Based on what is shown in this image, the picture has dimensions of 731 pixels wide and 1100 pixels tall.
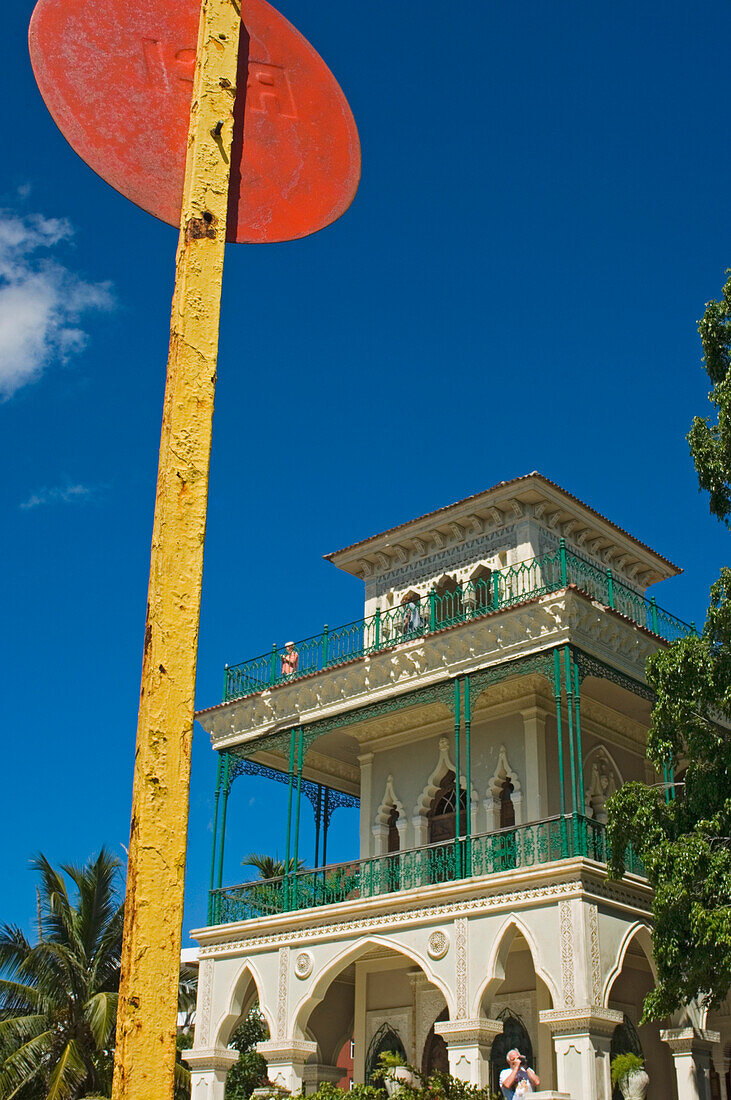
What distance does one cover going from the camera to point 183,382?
12.5ft

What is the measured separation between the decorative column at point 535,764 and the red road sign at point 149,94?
41.8ft

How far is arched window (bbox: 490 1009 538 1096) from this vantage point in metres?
16.2

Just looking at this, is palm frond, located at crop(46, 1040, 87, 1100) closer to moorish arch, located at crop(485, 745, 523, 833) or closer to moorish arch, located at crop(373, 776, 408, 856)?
moorish arch, located at crop(373, 776, 408, 856)

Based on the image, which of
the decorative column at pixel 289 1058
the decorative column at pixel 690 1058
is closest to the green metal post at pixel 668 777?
the decorative column at pixel 690 1058

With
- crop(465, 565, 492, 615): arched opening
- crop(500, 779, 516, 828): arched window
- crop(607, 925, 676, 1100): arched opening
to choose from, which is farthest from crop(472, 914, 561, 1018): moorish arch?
crop(465, 565, 492, 615): arched opening

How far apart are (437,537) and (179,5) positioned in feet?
49.1

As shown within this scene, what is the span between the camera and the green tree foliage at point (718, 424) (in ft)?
39.8

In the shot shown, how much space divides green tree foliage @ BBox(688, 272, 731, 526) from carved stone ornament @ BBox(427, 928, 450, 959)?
255 inches

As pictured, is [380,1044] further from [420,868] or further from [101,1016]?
[101,1016]

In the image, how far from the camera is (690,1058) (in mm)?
14844

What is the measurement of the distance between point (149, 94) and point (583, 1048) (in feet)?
37.2

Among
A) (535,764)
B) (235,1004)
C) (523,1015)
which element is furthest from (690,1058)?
(235,1004)

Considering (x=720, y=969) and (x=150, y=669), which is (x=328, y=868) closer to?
(x=720, y=969)

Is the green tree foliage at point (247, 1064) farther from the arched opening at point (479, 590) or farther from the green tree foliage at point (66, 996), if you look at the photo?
the arched opening at point (479, 590)
